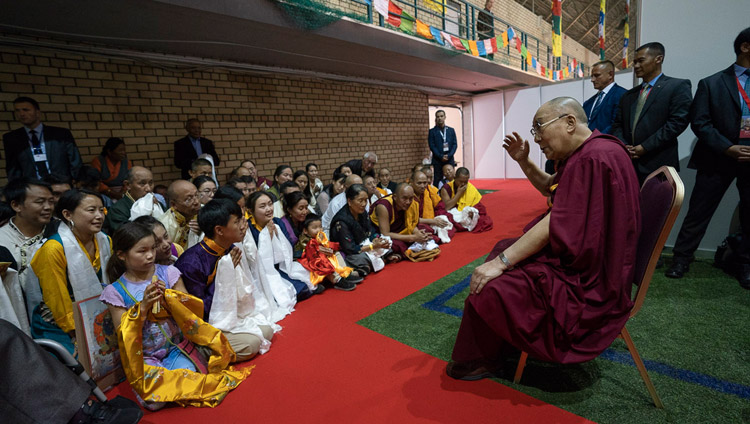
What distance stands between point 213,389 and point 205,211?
3.52ft

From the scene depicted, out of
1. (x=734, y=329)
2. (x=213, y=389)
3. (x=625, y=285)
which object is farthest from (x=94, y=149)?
(x=734, y=329)

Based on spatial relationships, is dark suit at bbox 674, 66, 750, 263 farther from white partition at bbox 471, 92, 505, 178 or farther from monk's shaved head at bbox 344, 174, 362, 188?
white partition at bbox 471, 92, 505, 178

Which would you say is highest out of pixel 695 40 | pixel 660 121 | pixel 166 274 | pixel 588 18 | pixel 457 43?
pixel 588 18

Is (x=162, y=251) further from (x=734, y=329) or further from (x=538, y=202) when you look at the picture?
(x=538, y=202)

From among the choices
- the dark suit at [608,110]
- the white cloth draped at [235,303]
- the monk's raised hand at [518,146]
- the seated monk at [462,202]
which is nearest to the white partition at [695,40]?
the dark suit at [608,110]

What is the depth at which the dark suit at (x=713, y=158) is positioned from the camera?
289 cm

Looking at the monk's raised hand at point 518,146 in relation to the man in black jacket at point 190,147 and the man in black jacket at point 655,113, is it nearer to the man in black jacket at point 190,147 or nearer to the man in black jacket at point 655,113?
the man in black jacket at point 655,113

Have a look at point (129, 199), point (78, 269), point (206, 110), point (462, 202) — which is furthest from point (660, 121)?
point (206, 110)

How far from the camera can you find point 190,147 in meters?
5.47

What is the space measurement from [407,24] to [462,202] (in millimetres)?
3312

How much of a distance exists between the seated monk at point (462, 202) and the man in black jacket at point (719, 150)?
262cm

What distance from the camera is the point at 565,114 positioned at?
1.70m

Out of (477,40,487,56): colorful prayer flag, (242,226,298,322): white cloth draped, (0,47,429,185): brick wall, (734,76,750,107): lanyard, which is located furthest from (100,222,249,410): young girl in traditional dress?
(477,40,487,56): colorful prayer flag

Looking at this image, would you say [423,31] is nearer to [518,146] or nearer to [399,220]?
[399,220]
